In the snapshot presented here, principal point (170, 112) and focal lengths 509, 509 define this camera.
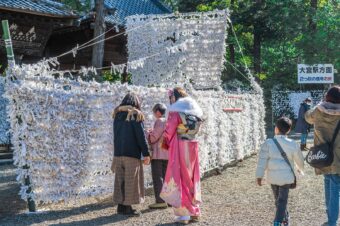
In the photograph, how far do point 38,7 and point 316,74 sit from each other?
14.8 meters

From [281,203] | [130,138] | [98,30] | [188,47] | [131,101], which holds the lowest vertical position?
[281,203]

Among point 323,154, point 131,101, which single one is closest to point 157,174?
point 131,101

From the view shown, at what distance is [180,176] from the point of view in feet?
21.4

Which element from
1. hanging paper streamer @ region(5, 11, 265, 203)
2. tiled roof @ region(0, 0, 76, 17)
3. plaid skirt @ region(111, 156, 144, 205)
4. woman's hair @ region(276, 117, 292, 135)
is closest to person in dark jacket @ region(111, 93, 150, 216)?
plaid skirt @ region(111, 156, 144, 205)

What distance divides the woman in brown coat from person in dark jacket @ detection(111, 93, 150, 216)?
234 centimetres

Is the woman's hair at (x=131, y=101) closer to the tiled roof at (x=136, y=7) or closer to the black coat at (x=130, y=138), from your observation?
the black coat at (x=130, y=138)

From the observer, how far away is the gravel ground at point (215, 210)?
6594mm

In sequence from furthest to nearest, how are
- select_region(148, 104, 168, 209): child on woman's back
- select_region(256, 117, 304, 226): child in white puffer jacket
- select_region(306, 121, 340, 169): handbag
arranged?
1. select_region(148, 104, 168, 209): child on woman's back
2. select_region(256, 117, 304, 226): child in white puffer jacket
3. select_region(306, 121, 340, 169): handbag

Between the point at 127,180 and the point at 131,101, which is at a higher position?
the point at 131,101

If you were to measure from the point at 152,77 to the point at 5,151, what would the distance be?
4817 mm

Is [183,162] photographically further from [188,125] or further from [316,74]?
[316,74]

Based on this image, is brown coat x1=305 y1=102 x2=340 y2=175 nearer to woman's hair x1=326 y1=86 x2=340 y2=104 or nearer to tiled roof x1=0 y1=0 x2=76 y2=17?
woman's hair x1=326 y1=86 x2=340 y2=104

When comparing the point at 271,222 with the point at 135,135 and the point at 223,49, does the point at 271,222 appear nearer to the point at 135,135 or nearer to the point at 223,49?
the point at 135,135

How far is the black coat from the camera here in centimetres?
688
